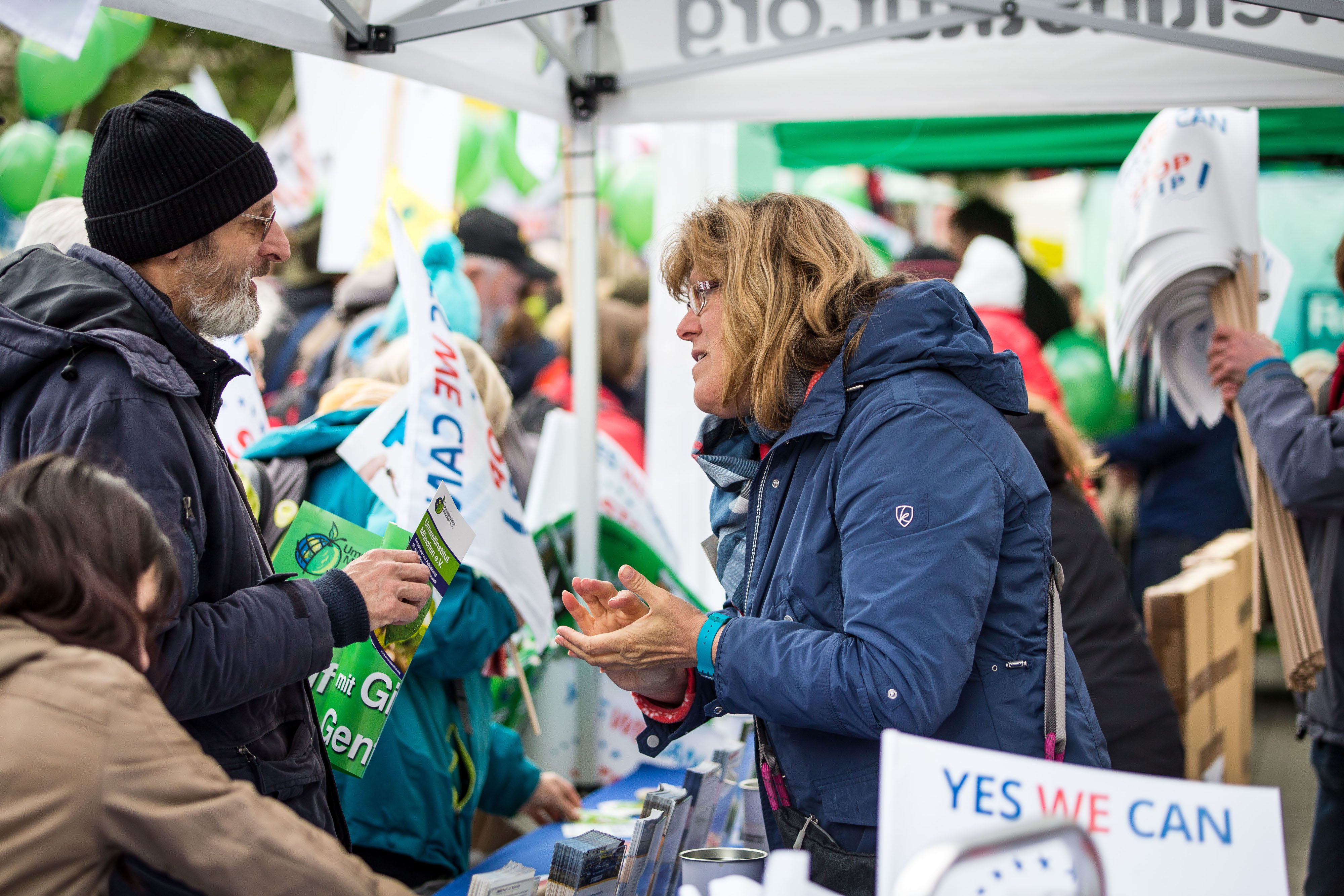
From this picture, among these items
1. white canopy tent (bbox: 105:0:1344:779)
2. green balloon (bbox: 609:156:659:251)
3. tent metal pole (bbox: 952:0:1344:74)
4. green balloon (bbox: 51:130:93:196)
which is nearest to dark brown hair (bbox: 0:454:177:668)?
white canopy tent (bbox: 105:0:1344:779)

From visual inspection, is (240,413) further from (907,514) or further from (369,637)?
(907,514)

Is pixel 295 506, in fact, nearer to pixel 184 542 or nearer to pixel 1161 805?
pixel 184 542

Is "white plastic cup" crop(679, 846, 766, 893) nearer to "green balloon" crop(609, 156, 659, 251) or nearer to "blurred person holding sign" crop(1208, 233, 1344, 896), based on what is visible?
"blurred person holding sign" crop(1208, 233, 1344, 896)

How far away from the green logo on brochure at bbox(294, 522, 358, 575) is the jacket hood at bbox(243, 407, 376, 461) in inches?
16.3

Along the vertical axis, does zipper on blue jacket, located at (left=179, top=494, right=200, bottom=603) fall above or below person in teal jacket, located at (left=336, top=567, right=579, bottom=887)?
above

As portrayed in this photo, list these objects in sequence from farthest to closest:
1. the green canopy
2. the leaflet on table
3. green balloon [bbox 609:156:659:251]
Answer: green balloon [bbox 609:156:659:251]
the green canopy
the leaflet on table

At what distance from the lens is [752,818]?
2.40 m

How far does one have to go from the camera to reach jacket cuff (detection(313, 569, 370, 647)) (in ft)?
5.97

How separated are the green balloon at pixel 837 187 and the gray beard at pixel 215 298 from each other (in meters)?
6.94

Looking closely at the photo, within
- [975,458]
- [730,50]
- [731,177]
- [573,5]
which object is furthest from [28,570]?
[731,177]

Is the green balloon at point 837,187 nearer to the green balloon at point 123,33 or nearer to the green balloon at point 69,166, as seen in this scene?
the green balloon at point 123,33

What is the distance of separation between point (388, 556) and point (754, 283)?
0.76m

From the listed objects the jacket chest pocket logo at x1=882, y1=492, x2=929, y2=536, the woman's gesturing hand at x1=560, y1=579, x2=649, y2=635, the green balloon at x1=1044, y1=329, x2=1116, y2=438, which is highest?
the green balloon at x1=1044, y1=329, x2=1116, y2=438

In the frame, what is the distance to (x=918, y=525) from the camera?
1.62 meters
